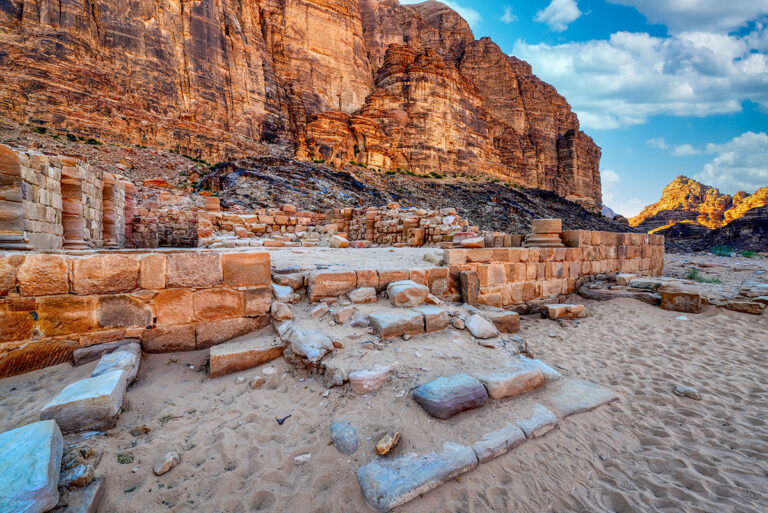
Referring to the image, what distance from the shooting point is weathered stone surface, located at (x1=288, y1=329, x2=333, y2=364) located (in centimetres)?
290

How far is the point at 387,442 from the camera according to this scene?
2.05m

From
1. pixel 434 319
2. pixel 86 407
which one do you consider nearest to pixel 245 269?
pixel 86 407

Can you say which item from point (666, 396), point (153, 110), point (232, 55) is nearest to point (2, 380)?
point (666, 396)

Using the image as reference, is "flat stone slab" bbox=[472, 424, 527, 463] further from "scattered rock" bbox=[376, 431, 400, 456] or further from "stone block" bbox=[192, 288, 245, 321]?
"stone block" bbox=[192, 288, 245, 321]

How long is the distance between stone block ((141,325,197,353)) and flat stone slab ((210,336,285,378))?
0.43m

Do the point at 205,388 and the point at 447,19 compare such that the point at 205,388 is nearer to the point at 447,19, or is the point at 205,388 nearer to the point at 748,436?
the point at 748,436

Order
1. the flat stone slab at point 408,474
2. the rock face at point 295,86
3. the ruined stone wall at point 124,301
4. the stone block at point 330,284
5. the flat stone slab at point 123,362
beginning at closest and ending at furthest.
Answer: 1. the flat stone slab at point 408,474
2. the flat stone slab at point 123,362
3. the ruined stone wall at point 124,301
4. the stone block at point 330,284
5. the rock face at point 295,86

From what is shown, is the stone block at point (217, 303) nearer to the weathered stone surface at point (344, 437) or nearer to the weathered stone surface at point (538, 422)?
the weathered stone surface at point (344, 437)

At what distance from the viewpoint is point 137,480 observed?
185 centimetres

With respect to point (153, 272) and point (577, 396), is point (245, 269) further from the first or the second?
point (577, 396)

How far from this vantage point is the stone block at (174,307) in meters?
3.18

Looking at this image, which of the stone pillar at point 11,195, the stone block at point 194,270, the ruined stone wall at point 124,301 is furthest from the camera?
the stone pillar at point 11,195

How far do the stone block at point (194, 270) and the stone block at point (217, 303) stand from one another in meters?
0.11

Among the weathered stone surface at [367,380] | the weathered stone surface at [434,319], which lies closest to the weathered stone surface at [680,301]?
the weathered stone surface at [434,319]
